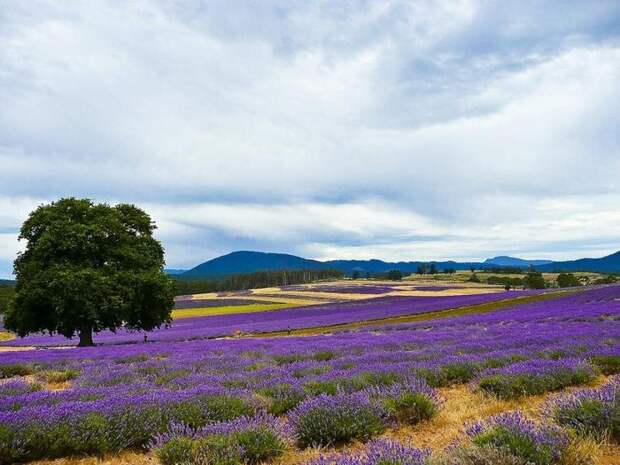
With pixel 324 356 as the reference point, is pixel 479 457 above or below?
above

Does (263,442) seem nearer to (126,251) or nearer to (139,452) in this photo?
(139,452)

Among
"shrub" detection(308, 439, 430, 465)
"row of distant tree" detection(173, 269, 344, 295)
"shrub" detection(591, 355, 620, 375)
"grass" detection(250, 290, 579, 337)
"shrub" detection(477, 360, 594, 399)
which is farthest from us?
"row of distant tree" detection(173, 269, 344, 295)

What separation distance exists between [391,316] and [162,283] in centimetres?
2149

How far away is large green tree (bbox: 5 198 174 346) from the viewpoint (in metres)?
24.0

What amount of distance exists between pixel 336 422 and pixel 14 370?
11967mm

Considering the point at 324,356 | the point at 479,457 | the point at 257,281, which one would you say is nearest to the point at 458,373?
the point at 324,356

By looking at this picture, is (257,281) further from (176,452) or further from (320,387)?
(176,452)

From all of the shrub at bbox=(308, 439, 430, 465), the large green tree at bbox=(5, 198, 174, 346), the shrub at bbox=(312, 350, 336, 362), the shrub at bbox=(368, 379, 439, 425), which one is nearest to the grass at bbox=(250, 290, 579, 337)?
the large green tree at bbox=(5, 198, 174, 346)

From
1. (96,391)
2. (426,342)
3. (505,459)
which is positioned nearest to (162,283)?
(426,342)

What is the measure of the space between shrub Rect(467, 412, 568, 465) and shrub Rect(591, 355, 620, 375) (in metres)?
5.32

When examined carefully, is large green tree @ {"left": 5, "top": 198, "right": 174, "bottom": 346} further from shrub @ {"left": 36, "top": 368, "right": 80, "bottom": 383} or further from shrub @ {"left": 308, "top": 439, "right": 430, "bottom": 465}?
shrub @ {"left": 308, "top": 439, "right": 430, "bottom": 465}

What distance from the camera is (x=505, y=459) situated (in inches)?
150

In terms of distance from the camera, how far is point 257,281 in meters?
171

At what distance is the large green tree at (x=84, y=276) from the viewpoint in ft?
78.7
